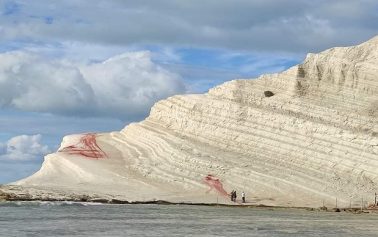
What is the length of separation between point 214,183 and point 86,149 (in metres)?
13.5

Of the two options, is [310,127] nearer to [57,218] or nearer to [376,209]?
[376,209]

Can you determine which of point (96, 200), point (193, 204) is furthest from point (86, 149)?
point (193, 204)

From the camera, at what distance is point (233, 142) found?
60.3 meters

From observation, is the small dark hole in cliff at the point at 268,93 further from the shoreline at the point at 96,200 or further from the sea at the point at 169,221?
the sea at the point at 169,221

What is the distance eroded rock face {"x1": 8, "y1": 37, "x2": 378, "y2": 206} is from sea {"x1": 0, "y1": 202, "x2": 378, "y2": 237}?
493 centimetres

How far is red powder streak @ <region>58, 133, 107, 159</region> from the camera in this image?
62.4 metres

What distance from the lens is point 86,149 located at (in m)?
63.8

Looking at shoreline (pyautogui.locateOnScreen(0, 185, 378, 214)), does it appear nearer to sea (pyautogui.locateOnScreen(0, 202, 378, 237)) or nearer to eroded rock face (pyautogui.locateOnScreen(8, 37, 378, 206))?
eroded rock face (pyautogui.locateOnScreen(8, 37, 378, 206))

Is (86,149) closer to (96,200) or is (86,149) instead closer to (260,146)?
(96,200)

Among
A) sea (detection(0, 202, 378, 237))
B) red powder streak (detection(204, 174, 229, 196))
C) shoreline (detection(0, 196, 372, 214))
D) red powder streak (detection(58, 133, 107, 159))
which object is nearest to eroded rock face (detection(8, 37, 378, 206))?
red powder streak (detection(204, 174, 229, 196))

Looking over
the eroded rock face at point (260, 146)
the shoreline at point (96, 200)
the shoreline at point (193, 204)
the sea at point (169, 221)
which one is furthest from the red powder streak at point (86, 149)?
the sea at point (169, 221)

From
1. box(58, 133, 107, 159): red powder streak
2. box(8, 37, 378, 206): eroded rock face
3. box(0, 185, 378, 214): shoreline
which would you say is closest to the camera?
box(0, 185, 378, 214): shoreline

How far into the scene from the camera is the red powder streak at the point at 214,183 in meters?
55.4

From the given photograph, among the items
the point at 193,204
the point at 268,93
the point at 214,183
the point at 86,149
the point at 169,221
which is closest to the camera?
the point at 169,221
